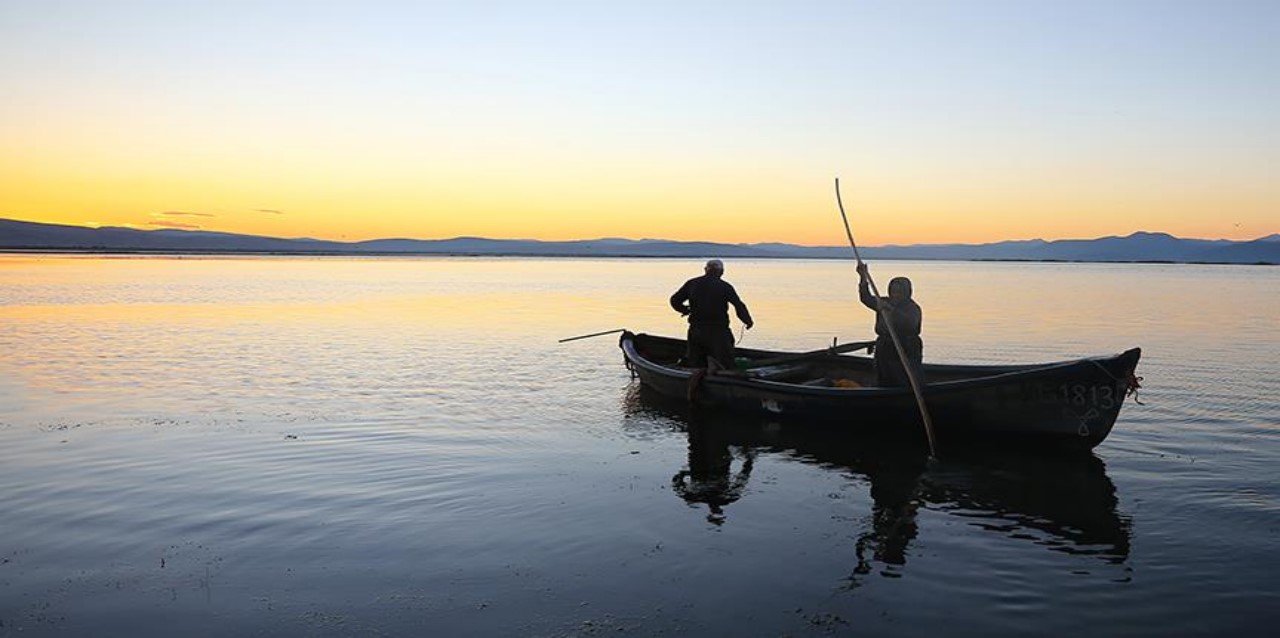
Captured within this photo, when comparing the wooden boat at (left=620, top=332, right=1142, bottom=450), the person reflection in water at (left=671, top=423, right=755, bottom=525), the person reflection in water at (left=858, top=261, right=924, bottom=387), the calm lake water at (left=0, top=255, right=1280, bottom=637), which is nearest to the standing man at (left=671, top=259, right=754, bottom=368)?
the wooden boat at (left=620, top=332, right=1142, bottom=450)

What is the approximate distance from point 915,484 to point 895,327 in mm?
2688

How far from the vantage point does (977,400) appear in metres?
12.4

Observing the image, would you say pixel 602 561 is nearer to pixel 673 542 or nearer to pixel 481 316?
pixel 673 542

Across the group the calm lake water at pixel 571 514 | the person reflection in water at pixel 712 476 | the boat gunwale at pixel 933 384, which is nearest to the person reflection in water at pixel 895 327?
the boat gunwale at pixel 933 384

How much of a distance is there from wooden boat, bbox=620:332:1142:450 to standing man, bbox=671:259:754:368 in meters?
0.34

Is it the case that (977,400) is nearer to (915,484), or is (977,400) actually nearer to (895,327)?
(895,327)

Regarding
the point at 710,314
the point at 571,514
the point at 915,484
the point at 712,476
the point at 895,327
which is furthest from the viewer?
the point at 710,314

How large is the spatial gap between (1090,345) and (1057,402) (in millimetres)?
16655

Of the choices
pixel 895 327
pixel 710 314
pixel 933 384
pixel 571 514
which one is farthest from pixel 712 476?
pixel 710 314

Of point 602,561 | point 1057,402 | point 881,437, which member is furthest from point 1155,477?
point 602,561

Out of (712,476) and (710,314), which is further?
(710,314)

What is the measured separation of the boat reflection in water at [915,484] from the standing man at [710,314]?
4.26ft

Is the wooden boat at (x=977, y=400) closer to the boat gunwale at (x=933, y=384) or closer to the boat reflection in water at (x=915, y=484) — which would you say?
the boat gunwale at (x=933, y=384)

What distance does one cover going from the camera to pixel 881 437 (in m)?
13.3
